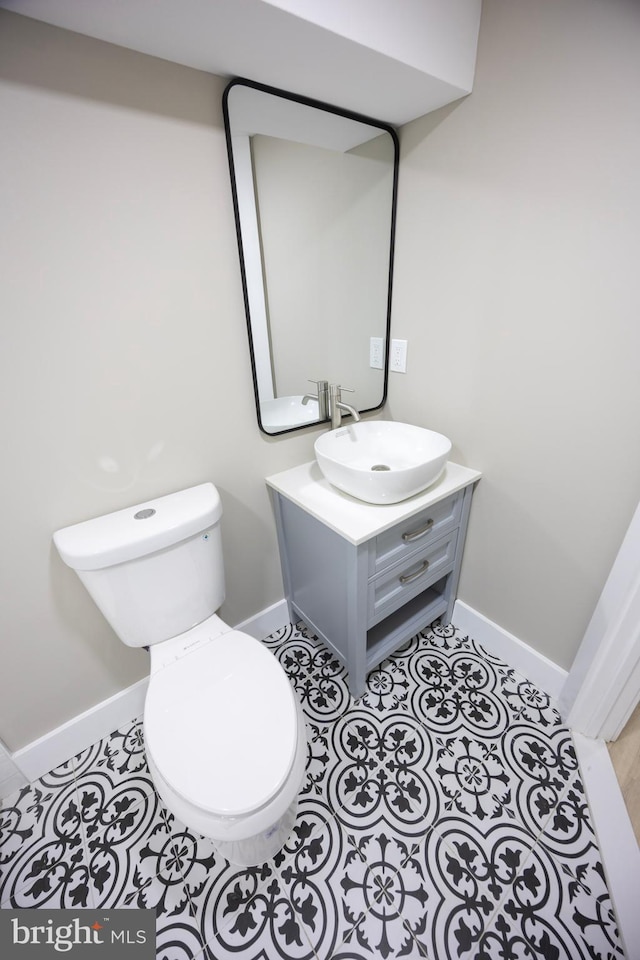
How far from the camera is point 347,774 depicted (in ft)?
3.84

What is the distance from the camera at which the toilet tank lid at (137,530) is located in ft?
3.08

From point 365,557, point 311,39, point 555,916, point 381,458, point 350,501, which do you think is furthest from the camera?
point 381,458

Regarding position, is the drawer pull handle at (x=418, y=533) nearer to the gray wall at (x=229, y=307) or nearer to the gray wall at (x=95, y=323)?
the gray wall at (x=229, y=307)

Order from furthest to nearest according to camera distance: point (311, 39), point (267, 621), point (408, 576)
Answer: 1. point (267, 621)
2. point (408, 576)
3. point (311, 39)

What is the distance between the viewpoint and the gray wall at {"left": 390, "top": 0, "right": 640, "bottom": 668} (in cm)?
86

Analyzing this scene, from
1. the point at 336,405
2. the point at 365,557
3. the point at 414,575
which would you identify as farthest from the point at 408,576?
the point at 336,405

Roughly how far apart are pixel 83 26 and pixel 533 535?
5.61 ft

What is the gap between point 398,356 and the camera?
4.88 feet

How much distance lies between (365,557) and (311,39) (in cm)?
121

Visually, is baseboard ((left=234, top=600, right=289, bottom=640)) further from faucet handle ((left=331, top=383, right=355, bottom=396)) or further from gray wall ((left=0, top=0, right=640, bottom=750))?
faucet handle ((left=331, top=383, right=355, bottom=396))

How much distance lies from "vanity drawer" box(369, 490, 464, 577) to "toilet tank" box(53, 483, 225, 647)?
0.50 metres

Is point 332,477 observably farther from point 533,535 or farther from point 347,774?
point 347,774

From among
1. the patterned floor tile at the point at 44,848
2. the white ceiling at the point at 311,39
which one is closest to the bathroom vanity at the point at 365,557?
the patterned floor tile at the point at 44,848

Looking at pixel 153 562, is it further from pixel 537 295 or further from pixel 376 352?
pixel 537 295
